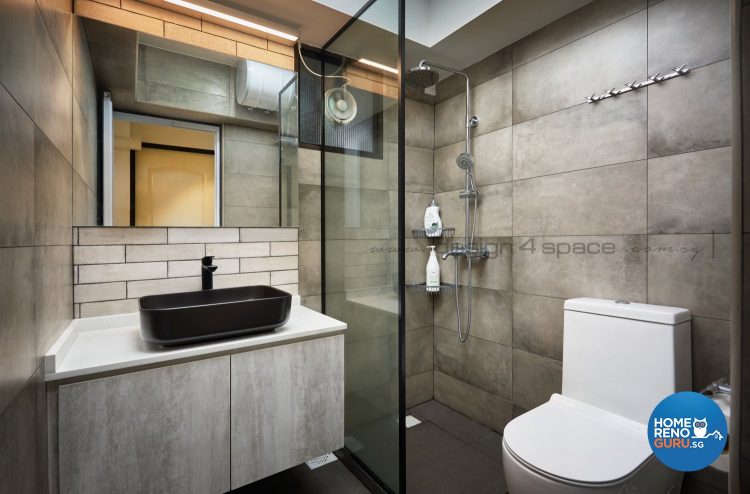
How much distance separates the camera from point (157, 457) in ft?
3.78

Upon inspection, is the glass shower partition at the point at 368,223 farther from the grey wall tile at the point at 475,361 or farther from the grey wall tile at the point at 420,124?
the grey wall tile at the point at 475,361

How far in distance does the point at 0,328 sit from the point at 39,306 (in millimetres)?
356

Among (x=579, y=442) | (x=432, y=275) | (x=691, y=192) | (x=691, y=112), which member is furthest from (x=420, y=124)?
(x=579, y=442)

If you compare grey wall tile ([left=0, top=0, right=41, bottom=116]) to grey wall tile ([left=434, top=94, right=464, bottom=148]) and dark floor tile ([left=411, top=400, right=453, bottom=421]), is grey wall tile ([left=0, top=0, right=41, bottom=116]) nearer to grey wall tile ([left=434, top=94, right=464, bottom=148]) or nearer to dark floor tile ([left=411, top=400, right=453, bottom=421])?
grey wall tile ([left=434, top=94, right=464, bottom=148])

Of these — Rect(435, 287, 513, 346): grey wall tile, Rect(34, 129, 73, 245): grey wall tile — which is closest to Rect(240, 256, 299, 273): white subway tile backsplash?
Rect(34, 129, 73, 245): grey wall tile

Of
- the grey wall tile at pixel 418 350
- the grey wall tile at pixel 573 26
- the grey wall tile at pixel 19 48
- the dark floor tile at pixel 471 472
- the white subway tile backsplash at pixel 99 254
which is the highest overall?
the grey wall tile at pixel 573 26

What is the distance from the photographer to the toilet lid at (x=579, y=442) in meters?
1.13

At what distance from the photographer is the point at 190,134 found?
1662 millimetres

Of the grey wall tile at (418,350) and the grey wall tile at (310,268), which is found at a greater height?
the grey wall tile at (310,268)

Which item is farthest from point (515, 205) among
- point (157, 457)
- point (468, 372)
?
point (157, 457)

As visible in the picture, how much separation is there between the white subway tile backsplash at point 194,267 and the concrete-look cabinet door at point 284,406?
581 mm

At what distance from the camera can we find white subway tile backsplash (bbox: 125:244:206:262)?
155 cm

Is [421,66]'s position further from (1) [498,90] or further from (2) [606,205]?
(2) [606,205]

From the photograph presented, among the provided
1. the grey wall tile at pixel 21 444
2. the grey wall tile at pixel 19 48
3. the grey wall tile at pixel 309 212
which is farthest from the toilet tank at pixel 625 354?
the grey wall tile at pixel 19 48
